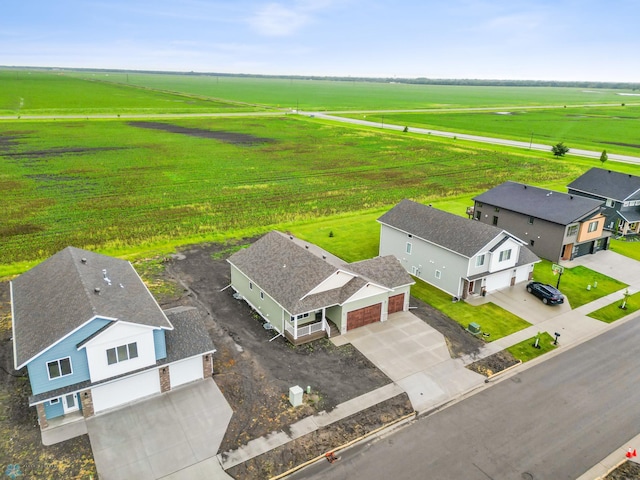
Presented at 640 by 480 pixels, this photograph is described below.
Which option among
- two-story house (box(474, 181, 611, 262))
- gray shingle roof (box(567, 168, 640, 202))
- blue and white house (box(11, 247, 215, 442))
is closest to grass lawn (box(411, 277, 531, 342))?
two-story house (box(474, 181, 611, 262))

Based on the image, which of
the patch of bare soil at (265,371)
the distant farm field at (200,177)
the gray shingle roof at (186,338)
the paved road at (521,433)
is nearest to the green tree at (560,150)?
the distant farm field at (200,177)

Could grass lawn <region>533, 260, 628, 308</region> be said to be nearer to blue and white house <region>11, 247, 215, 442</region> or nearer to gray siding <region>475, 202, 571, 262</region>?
gray siding <region>475, 202, 571, 262</region>

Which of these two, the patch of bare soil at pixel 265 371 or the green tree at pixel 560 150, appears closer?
the patch of bare soil at pixel 265 371

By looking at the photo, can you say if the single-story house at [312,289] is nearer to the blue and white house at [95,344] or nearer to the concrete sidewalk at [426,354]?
the concrete sidewalk at [426,354]

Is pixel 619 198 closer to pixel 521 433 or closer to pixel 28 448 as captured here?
pixel 521 433

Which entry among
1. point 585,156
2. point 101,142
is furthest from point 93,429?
point 585,156

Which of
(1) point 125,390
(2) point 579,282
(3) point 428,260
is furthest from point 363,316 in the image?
(2) point 579,282

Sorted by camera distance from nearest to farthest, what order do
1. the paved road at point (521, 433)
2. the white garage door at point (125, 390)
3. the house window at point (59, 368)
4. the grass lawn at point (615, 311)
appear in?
the paved road at point (521, 433)
the house window at point (59, 368)
the white garage door at point (125, 390)
the grass lawn at point (615, 311)
